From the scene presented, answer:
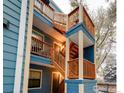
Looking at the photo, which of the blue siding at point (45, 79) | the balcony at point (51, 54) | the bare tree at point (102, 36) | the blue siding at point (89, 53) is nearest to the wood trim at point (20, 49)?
the balcony at point (51, 54)

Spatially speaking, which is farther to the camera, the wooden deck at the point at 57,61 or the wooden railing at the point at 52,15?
the wooden railing at the point at 52,15

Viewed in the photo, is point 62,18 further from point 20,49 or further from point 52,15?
point 20,49

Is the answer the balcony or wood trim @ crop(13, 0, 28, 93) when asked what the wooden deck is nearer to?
the balcony

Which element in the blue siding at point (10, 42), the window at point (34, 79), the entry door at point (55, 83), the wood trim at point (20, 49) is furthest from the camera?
the entry door at point (55, 83)

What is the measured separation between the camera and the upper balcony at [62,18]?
6561mm

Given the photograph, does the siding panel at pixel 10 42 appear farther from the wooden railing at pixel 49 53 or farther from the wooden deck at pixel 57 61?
the wooden railing at pixel 49 53

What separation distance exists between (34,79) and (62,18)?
12.2ft

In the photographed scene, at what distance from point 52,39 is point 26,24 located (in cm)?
690

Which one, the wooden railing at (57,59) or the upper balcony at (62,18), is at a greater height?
the upper balcony at (62,18)

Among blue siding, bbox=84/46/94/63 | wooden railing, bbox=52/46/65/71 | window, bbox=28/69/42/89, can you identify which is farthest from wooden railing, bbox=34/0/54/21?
window, bbox=28/69/42/89

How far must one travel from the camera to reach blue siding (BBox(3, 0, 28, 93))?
7.16ft

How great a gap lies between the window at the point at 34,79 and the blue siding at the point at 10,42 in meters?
5.21

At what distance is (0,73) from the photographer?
3.33ft
